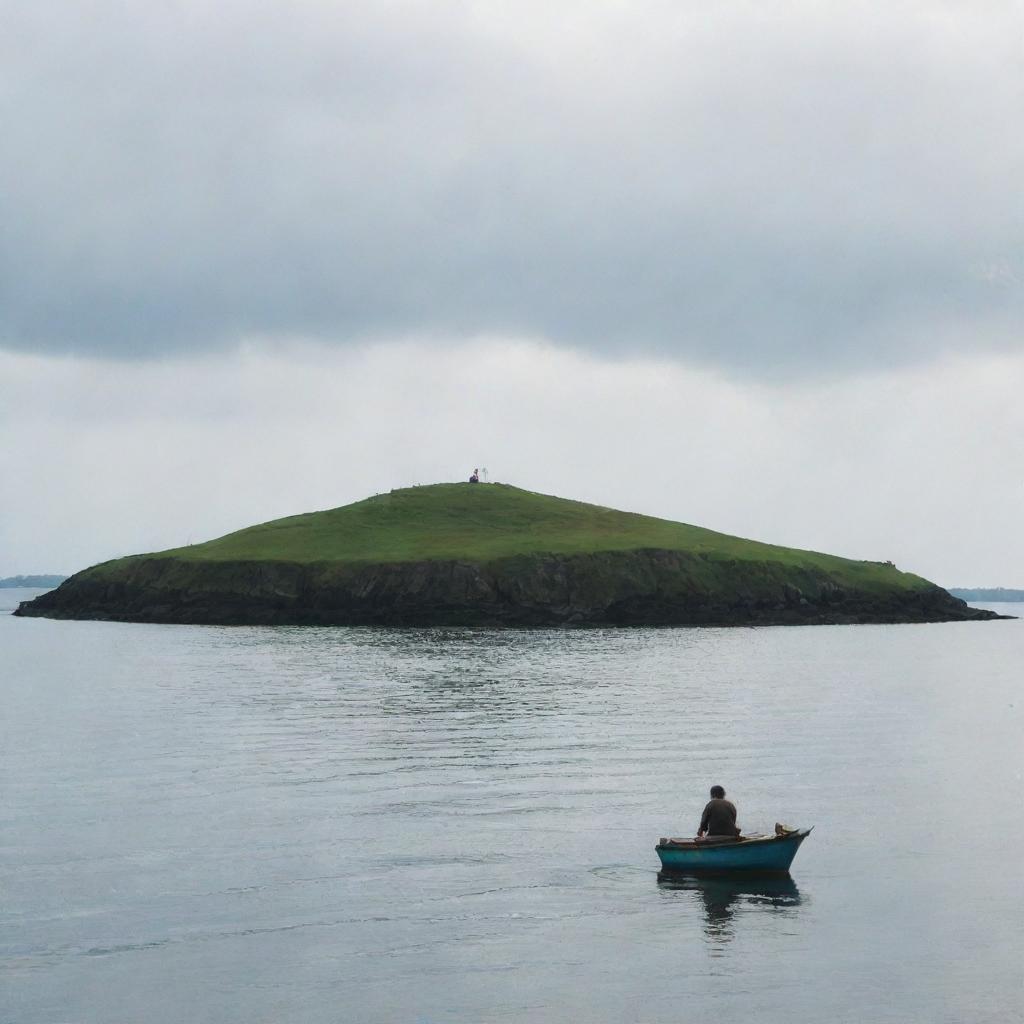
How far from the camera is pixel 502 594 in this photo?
17375 cm

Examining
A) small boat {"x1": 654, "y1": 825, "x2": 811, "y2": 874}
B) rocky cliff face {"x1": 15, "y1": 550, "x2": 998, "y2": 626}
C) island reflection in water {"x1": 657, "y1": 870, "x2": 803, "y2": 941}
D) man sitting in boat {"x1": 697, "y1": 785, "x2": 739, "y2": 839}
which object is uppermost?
rocky cliff face {"x1": 15, "y1": 550, "x2": 998, "y2": 626}

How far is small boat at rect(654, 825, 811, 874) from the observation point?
114 feet

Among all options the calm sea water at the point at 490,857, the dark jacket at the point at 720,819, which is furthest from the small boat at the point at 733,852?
the calm sea water at the point at 490,857

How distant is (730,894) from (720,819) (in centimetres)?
203

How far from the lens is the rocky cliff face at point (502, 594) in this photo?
173 m

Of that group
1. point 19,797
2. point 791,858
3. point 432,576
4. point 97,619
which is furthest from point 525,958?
point 97,619

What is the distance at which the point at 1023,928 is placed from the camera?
31.0 metres

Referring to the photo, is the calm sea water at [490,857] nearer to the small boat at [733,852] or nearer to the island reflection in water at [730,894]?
the island reflection in water at [730,894]

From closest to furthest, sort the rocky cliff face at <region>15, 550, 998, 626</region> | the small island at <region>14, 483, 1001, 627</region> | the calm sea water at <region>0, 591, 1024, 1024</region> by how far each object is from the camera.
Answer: the calm sea water at <region>0, 591, 1024, 1024</region>, the rocky cliff face at <region>15, 550, 998, 626</region>, the small island at <region>14, 483, 1001, 627</region>

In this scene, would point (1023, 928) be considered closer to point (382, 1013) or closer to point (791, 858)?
point (791, 858)

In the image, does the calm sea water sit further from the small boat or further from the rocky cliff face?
the rocky cliff face

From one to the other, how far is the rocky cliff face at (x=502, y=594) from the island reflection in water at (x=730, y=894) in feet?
433

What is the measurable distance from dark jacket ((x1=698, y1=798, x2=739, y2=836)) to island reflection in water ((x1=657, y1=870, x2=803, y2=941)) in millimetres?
1346

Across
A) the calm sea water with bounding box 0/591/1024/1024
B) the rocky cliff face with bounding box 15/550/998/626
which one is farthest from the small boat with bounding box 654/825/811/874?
the rocky cliff face with bounding box 15/550/998/626
